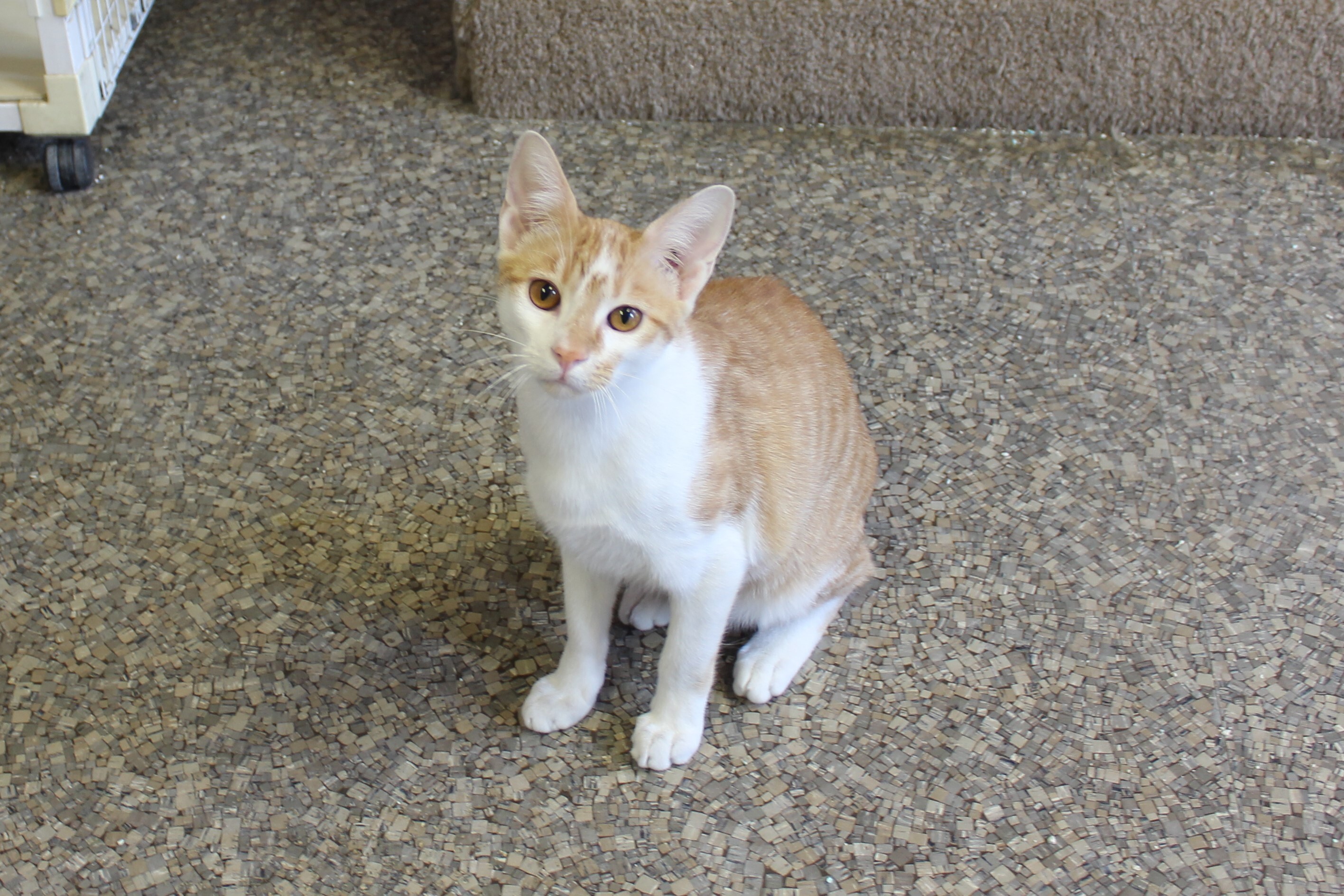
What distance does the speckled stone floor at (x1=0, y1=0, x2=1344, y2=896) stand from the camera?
57.3 inches

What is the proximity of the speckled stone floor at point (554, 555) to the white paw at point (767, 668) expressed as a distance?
27 millimetres

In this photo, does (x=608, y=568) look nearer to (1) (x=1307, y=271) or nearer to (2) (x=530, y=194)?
(2) (x=530, y=194)

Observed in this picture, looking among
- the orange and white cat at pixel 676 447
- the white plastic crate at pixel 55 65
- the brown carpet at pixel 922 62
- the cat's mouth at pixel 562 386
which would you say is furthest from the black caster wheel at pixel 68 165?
the cat's mouth at pixel 562 386

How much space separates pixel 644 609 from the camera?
1.69m

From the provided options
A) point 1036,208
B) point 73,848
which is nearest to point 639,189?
point 1036,208

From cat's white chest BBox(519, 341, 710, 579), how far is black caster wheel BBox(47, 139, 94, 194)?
1.42m

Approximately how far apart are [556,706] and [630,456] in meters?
0.40

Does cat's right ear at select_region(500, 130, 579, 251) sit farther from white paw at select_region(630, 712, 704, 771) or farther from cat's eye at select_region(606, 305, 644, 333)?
white paw at select_region(630, 712, 704, 771)

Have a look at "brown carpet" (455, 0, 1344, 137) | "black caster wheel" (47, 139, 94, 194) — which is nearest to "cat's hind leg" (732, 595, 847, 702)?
"brown carpet" (455, 0, 1344, 137)

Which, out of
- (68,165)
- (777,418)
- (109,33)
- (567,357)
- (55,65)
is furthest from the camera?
(109,33)

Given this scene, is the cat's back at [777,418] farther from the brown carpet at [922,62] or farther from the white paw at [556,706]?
the brown carpet at [922,62]

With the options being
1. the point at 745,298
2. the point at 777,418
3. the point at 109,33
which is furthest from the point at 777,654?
the point at 109,33

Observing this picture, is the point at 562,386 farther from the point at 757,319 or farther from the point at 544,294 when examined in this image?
the point at 757,319

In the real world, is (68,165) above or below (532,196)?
below
